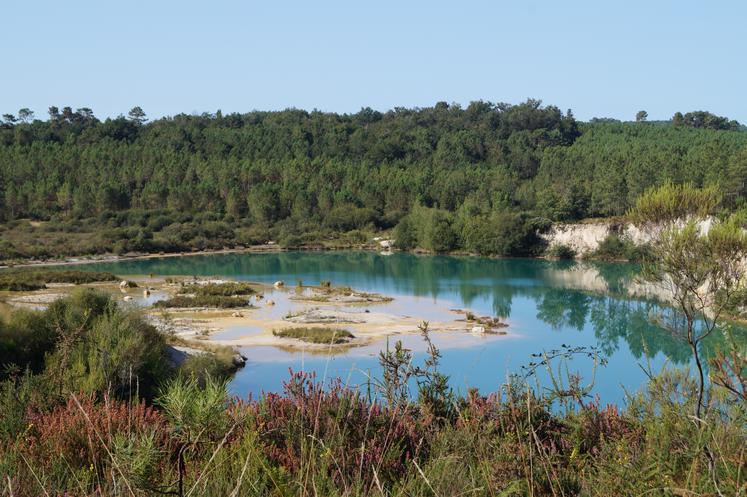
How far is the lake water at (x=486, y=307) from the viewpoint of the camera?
19844 mm

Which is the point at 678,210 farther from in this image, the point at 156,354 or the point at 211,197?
the point at 211,197

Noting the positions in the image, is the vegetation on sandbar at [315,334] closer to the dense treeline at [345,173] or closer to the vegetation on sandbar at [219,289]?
the vegetation on sandbar at [219,289]

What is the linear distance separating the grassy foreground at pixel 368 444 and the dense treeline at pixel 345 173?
49.7 m

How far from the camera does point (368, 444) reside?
414cm

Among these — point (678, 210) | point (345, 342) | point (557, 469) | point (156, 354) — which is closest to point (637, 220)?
point (678, 210)

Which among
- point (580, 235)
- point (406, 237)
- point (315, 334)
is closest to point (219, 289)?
point (315, 334)

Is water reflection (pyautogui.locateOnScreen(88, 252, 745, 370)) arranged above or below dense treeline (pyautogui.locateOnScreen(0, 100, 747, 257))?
below

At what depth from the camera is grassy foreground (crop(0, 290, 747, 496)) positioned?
112 inches

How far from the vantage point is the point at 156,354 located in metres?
15.5

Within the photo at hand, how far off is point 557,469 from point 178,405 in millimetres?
2044

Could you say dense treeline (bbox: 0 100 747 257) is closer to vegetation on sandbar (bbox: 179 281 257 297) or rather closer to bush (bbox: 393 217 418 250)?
bush (bbox: 393 217 418 250)

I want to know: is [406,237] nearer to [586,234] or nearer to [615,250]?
[586,234]

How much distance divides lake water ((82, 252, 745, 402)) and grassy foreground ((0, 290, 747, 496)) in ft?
1.20

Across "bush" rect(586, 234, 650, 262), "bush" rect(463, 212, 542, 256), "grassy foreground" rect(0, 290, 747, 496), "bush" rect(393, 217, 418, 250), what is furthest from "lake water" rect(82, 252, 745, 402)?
"bush" rect(393, 217, 418, 250)
